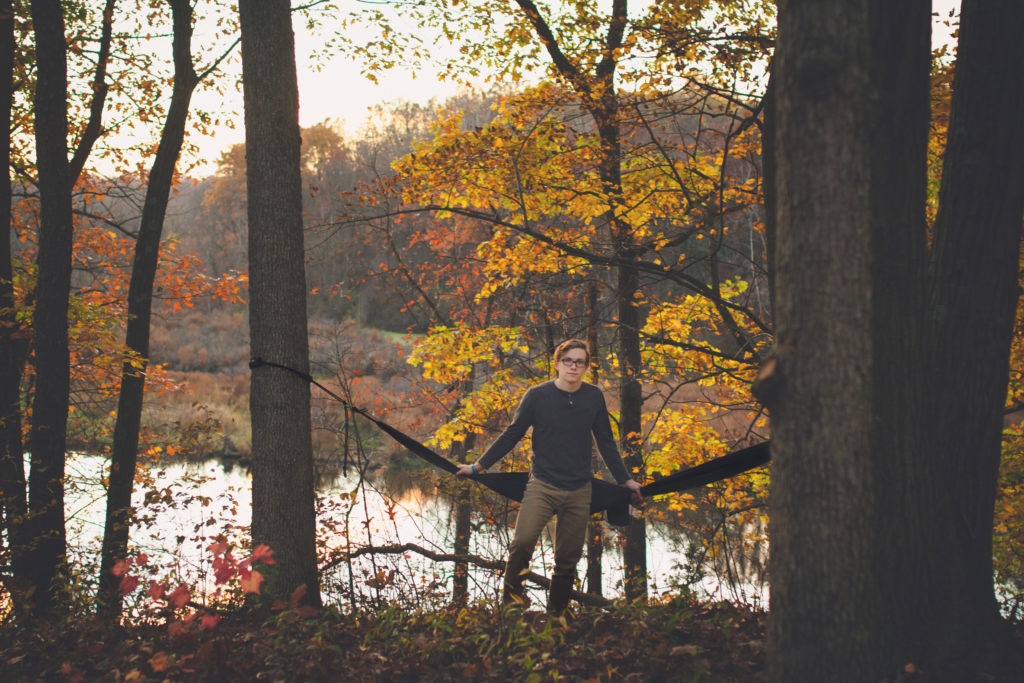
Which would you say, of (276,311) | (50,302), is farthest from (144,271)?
(276,311)

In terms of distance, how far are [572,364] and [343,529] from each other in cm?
470

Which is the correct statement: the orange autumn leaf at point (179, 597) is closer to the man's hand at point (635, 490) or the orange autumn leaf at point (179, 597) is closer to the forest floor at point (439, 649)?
the forest floor at point (439, 649)

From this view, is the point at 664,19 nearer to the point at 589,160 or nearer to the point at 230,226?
the point at 589,160

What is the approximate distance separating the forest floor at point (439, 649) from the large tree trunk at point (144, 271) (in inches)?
134

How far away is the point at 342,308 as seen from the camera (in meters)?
33.7

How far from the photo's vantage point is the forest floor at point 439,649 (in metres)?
2.91

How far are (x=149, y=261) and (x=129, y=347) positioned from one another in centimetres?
89

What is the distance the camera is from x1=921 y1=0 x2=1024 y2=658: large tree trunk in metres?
2.72

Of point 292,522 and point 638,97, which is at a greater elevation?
point 638,97

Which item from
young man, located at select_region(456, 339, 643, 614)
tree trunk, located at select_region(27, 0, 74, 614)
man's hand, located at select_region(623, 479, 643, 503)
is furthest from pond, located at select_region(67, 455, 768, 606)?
man's hand, located at select_region(623, 479, 643, 503)

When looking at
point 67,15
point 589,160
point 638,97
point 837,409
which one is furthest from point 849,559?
point 67,15

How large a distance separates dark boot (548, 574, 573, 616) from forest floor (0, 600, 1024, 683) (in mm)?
122

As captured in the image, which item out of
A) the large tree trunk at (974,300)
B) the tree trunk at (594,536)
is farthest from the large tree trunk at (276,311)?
the tree trunk at (594,536)

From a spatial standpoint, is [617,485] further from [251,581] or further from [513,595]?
[251,581]
